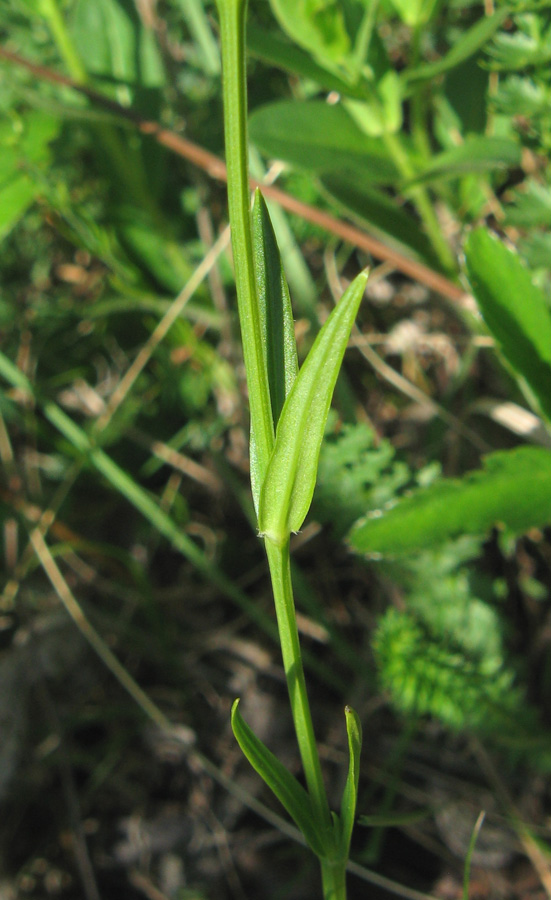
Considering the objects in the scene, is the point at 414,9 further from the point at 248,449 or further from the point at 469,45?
the point at 248,449

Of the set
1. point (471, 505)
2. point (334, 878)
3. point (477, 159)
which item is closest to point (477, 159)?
point (477, 159)

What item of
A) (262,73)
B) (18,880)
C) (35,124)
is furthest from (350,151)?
(18,880)

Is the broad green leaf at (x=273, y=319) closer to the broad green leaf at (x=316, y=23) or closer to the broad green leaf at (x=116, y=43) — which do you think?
the broad green leaf at (x=316, y=23)

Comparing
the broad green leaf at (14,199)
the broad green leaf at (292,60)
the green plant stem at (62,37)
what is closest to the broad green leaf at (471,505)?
the broad green leaf at (292,60)

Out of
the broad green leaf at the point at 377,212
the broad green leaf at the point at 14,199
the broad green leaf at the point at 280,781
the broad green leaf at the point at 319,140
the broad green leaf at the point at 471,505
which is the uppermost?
the broad green leaf at the point at 319,140

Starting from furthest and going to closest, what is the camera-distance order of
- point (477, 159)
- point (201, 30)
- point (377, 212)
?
point (201, 30)
point (377, 212)
point (477, 159)
